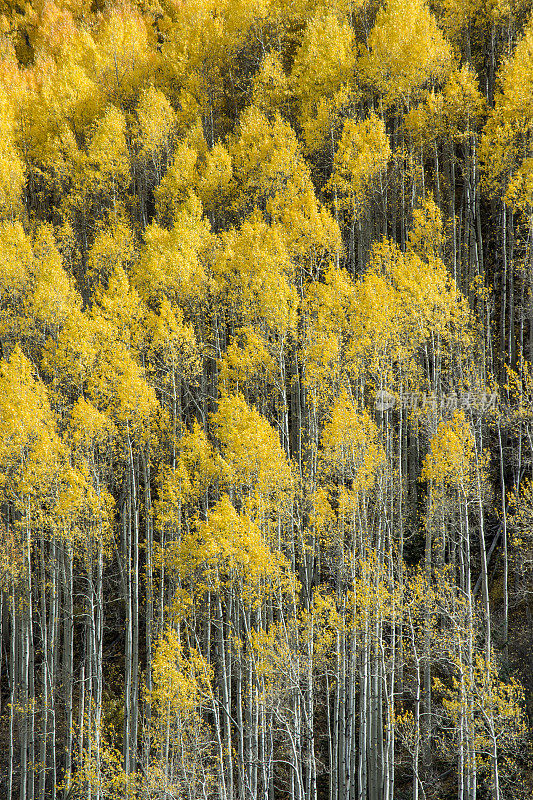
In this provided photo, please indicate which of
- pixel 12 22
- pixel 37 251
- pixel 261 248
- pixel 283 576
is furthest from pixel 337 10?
pixel 12 22

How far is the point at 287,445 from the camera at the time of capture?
1862cm

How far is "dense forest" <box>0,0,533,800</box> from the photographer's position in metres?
15.0

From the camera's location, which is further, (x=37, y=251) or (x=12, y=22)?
(x=12, y=22)

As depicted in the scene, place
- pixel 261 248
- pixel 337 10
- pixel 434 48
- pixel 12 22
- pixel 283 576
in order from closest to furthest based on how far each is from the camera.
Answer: pixel 283 576, pixel 261 248, pixel 434 48, pixel 337 10, pixel 12 22

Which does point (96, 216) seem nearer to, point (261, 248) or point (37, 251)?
point (37, 251)

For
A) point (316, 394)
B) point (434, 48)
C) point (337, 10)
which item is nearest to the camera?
point (316, 394)

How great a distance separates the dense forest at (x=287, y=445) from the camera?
15.0m

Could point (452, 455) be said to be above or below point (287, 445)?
below

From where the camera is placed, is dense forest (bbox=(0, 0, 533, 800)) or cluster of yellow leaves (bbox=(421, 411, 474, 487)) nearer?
dense forest (bbox=(0, 0, 533, 800))

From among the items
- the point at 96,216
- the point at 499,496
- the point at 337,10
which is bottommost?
the point at 499,496

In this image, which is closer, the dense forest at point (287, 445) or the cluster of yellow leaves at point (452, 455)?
the dense forest at point (287, 445)

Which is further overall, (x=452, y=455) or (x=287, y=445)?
(x=287, y=445)

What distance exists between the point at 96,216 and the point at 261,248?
11.2 m

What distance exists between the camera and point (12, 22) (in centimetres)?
5334
